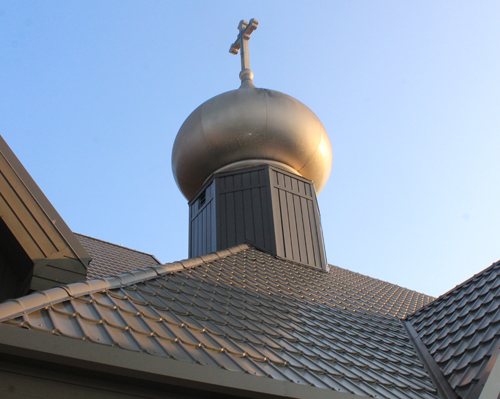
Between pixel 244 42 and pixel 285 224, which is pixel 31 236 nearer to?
pixel 285 224

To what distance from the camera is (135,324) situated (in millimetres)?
4012

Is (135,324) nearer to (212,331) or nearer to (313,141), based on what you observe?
(212,331)

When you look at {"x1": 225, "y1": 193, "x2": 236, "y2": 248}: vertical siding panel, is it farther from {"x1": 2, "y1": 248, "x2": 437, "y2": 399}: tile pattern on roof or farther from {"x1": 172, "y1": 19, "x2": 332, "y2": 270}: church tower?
{"x1": 2, "y1": 248, "x2": 437, "y2": 399}: tile pattern on roof

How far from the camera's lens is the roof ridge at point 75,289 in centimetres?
341

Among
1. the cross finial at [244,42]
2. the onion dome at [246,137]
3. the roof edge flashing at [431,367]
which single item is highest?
the cross finial at [244,42]

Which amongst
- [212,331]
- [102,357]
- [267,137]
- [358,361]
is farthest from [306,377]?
[267,137]

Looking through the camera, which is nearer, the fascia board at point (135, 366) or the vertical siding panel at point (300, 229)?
the fascia board at point (135, 366)

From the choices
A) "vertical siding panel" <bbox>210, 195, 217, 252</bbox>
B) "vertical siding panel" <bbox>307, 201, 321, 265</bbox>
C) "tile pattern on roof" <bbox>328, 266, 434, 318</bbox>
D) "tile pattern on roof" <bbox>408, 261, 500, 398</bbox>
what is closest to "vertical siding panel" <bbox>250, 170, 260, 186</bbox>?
"vertical siding panel" <bbox>210, 195, 217, 252</bbox>

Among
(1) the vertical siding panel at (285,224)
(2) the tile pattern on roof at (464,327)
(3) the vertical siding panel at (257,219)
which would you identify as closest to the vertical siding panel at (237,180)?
(3) the vertical siding panel at (257,219)

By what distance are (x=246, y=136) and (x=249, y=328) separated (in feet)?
18.6

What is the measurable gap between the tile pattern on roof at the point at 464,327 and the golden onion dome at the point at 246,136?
13.2 feet

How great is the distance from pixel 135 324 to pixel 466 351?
3417 millimetres

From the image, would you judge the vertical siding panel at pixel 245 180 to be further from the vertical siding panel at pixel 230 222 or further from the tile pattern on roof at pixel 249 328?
the tile pattern on roof at pixel 249 328

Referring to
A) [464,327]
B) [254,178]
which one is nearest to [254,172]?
[254,178]
